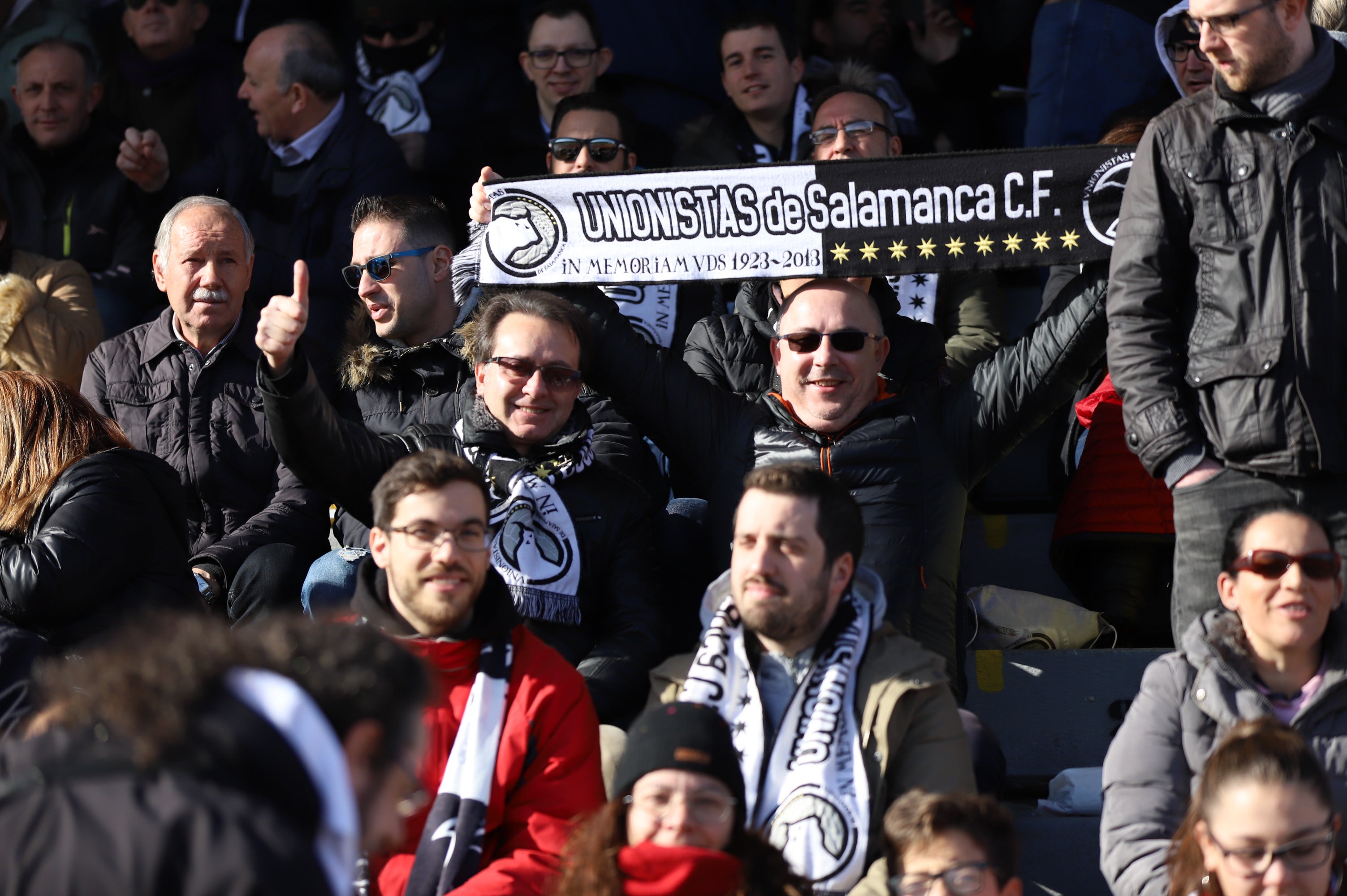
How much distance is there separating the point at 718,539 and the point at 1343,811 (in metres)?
1.80

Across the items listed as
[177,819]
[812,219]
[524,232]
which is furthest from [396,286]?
[177,819]

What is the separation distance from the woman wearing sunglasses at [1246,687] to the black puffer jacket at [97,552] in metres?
2.47

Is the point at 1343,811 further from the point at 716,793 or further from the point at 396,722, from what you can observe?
the point at 396,722

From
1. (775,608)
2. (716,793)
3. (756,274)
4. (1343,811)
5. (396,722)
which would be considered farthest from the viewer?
(756,274)

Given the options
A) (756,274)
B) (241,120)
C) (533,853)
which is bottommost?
(533,853)

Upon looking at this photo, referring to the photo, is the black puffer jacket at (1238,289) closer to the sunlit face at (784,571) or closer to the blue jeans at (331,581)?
the sunlit face at (784,571)

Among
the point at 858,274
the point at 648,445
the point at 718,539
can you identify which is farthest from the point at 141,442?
the point at 858,274

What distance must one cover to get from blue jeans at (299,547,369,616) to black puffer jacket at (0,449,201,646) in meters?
0.31

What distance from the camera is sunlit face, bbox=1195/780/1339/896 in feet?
9.71

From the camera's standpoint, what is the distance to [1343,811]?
130 inches

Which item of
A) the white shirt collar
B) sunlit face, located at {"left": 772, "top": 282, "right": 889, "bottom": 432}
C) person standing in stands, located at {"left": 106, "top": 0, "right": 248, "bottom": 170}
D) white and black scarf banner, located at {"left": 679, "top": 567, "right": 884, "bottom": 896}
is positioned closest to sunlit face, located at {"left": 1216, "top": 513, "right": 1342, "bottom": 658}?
white and black scarf banner, located at {"left": 679, "top": 567, "right": 884, "bottom": 896}

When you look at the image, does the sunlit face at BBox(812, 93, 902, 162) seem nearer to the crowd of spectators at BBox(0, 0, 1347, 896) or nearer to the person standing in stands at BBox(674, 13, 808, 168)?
the crowd of spectators at BBox(0, 0, 1347, 896)

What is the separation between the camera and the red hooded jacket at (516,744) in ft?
11.2

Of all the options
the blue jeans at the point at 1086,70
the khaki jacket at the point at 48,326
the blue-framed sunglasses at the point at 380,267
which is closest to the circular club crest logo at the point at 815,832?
the blue-framed sunglasses at the point at 380,267
